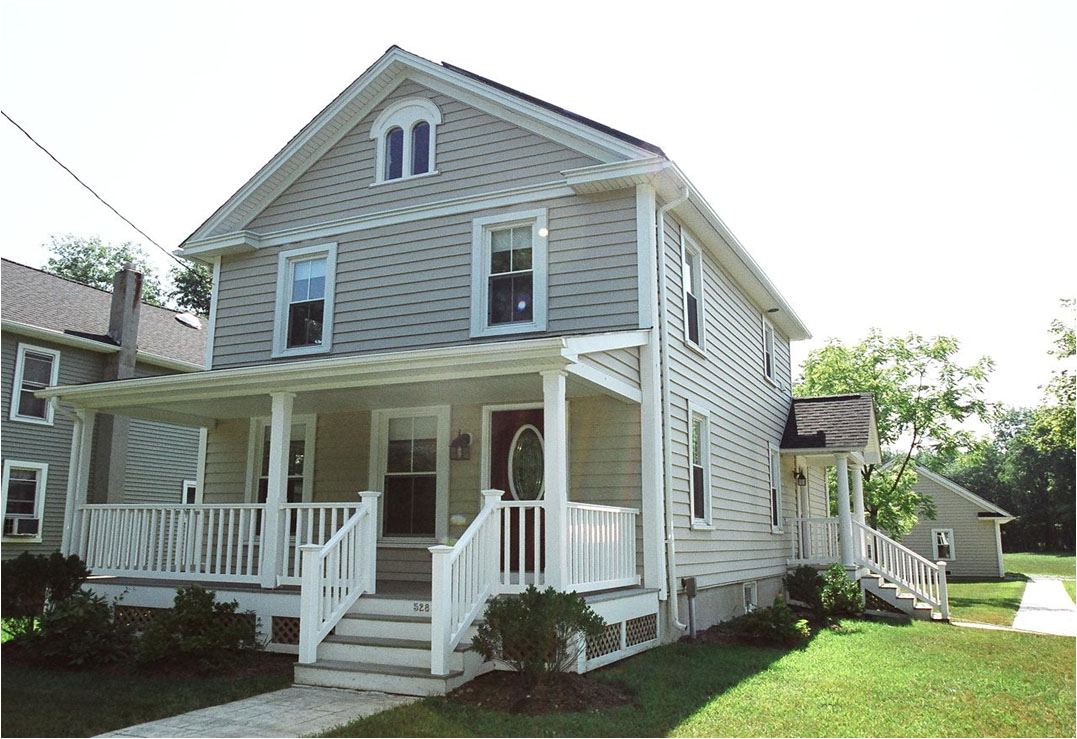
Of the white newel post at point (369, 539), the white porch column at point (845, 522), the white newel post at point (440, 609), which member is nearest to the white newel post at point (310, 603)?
the white newel post at point (369, 539)

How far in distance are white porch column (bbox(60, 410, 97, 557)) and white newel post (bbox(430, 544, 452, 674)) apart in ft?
19.1

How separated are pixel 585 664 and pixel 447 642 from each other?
1.49 m

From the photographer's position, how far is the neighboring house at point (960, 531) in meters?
33.8

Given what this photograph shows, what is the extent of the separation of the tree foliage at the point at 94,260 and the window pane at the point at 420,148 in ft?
111

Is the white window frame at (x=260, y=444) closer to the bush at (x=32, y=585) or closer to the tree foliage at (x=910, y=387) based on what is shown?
the bush at (x=32, y=585)

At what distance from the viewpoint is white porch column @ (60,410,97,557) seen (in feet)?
34.6

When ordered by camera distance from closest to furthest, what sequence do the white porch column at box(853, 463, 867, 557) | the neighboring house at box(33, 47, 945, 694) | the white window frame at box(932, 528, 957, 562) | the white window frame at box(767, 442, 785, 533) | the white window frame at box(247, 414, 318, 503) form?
the neighboring house at box(33, 47, 945, 694) < the white window frame at box(247, 414, 318, 503) < the white porch column at box(853, 463, 867, 557) < the white window frame at box(767, 442, 785, 533) < the white window frame at box(932, 528, 957, 562)

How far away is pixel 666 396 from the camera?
1017cm

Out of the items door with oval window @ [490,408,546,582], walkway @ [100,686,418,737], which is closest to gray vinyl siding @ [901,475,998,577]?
door with oval window @ [490,408,546,582]

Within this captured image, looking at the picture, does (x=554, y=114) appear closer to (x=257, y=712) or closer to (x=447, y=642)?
(x=447, y=642)

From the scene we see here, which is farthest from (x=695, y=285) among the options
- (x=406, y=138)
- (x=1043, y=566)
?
(x=1043, y=566)

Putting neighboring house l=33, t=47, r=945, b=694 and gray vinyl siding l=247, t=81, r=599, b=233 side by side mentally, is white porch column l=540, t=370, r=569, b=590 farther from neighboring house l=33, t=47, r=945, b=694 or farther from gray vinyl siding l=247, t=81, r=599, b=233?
gray vinyl siding l=247, t=81, r=599, b=233

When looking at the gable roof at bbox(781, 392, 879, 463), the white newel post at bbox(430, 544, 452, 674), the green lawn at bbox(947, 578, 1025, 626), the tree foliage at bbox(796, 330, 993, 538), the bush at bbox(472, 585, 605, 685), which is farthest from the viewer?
the tree foliage at bbox(796, 330, 993, 538)

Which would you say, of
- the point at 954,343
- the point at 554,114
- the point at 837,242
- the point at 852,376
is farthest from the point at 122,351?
the point at 954,343
